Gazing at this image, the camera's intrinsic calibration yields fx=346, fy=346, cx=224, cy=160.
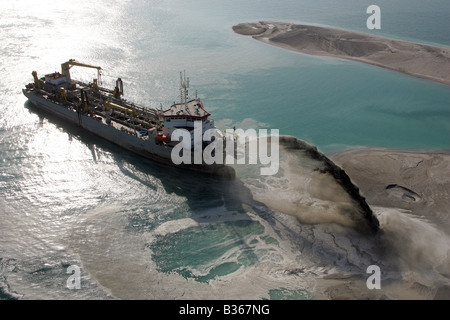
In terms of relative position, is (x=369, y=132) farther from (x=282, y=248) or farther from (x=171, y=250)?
(x=171, y=250)

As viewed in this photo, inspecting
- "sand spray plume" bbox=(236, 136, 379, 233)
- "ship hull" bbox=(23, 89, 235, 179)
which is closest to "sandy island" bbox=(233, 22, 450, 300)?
"sand spray plume" bbox=(236, 136, 379, 233)

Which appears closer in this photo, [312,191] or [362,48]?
[312,191]

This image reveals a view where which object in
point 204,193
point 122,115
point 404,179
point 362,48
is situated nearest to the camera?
point 204,193

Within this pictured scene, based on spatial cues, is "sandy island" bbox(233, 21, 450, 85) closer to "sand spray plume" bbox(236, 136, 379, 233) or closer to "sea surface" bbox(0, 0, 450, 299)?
"sea surface" bbox(0, 0, 450, 299)

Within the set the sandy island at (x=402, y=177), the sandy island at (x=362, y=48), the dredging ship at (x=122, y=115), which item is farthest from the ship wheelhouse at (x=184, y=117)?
the sandy island at (x=362, y=48)

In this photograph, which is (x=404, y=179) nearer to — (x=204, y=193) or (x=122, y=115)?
(x=204, y=193)

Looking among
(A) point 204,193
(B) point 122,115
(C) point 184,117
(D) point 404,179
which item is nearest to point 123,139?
(B) point 122,115

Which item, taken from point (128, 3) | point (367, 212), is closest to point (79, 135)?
point (367, 212)

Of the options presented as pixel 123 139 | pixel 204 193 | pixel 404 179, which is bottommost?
pixel 404 179
